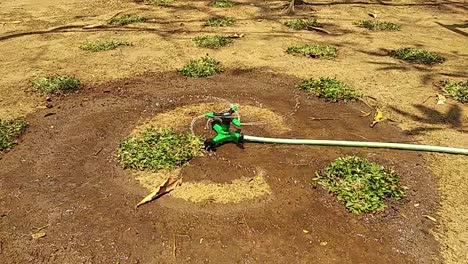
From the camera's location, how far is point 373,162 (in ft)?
14.7

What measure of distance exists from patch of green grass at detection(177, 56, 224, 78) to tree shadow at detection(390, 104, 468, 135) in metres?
2.81

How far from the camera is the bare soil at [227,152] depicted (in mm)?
3432

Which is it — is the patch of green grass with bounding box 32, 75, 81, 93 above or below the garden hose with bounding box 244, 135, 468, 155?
above

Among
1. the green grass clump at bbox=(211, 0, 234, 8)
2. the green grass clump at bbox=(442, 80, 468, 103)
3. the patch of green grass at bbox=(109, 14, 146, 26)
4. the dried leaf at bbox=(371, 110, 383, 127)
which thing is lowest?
the dried leaf at bbox=(371, 110, 383, 127)

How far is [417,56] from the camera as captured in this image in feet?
24.2

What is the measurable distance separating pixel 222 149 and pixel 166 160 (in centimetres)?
65

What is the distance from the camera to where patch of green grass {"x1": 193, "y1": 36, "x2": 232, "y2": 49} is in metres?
7.97

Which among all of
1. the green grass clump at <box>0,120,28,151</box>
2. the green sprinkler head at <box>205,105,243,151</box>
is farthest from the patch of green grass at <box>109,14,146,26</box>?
the green sprinkler head at <box>205,105,243,151</box>

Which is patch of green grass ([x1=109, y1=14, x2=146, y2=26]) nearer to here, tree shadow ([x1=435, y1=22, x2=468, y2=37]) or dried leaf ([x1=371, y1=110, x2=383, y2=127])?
dried leaf ([x1=371, y1=110, x2=383, y2=127])

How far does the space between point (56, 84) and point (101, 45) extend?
1.94 metres

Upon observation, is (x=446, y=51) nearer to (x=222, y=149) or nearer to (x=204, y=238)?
(x=222, y=149)

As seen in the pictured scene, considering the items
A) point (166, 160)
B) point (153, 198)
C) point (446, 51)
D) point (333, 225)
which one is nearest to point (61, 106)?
point (166, 160)

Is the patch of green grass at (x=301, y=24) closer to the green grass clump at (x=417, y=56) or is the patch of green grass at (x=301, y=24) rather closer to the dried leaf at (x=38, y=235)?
the green grass clump at (x=417, y=56)

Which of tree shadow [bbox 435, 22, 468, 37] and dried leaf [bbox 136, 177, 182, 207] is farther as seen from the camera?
tree shadow [bbox 435, 22, 468, 37]
